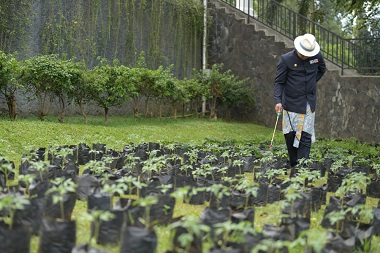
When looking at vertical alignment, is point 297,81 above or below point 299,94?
above

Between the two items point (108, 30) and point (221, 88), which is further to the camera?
point (221, 88)

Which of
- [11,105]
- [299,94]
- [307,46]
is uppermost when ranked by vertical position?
[307,46]

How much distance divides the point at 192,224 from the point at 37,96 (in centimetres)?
992

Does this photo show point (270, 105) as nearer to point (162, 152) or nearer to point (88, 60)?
point (88, 60)

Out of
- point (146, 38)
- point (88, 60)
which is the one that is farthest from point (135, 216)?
point (146, 38)

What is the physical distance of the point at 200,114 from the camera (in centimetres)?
1917

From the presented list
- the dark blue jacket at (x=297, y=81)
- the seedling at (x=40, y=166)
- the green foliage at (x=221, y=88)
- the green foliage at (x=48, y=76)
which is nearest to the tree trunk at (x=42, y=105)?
the green foliage at (x=48, y=76)

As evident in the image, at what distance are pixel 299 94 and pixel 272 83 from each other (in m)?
9.76

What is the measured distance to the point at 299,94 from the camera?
28.9ft

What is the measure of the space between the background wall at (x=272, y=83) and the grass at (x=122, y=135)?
961mm

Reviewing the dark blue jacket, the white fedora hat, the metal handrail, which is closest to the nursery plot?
the dark blue jacket

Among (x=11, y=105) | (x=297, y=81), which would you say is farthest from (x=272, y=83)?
(x=297, y=81)

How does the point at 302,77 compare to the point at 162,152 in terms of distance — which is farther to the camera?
the point at 162,152

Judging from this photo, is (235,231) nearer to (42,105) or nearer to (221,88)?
(42,105)
